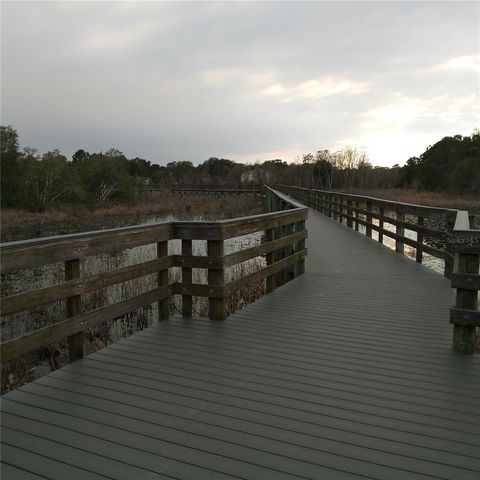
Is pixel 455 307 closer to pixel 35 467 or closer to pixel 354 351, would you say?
pixel 354 351

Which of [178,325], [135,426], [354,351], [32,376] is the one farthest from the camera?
[32,376]

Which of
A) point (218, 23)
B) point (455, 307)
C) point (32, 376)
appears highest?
point (218, 23)

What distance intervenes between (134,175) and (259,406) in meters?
59.2

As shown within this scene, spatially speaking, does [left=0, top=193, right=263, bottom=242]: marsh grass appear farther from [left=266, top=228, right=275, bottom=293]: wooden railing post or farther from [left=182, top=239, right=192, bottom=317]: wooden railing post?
[left=182, top=239, right=192, bottom=317]: wooden railing post

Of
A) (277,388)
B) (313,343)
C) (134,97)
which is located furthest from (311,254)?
(134,97)

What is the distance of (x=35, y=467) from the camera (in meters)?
2.35

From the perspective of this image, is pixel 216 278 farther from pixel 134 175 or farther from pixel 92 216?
pixel 134 175

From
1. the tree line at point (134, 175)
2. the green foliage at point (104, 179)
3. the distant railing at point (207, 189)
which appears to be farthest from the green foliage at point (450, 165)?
the green foliage at point (104, 179)

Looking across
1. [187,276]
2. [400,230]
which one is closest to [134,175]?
[400,230]

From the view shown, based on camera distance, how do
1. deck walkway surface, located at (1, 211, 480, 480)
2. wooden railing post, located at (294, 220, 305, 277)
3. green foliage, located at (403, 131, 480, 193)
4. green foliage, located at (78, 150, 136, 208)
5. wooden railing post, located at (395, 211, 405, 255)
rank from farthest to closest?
green foliage, located at (403, 131, 480, 193), green foliage, located at (78, 150, 136, 208), wooden railing post, located at (395, 211, 405, 255), wooden railing post, located at (294, 220, 305, 277), deck walkway surface, located at (1, 211, 480, 480)

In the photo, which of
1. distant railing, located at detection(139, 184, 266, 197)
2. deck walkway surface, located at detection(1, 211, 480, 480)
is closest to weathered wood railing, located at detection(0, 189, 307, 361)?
deck walkway surface, located at detection(1, 211, 480, 480)

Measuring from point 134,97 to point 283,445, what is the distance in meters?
19.9

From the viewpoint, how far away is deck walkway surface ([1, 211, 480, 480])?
2.40 meters

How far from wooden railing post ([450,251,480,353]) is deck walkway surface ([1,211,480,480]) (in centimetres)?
15
